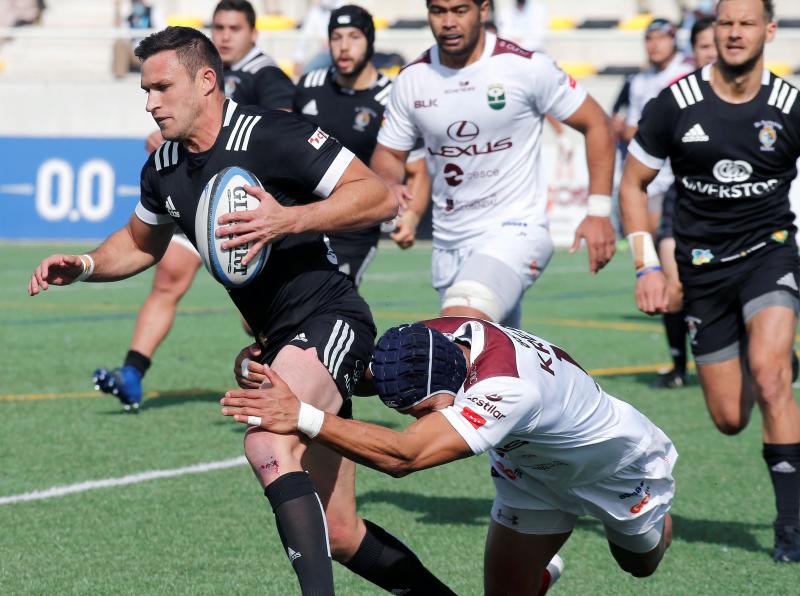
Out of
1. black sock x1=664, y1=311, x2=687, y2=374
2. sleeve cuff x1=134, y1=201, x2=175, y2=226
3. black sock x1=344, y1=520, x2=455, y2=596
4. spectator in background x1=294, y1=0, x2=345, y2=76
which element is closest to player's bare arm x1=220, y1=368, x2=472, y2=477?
black sock x1=344, y1=520, x2=455, y2=596

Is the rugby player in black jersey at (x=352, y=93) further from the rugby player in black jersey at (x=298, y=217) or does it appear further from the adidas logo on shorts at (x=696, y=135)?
the rugby player in black jersey at (x=298, y=217)

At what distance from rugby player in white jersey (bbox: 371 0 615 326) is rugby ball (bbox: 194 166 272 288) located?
2.20 m

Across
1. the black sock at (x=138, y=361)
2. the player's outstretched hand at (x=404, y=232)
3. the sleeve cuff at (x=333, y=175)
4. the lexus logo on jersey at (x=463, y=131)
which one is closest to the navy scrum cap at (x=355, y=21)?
the lexus logo on jersey at (x=463, y=131)

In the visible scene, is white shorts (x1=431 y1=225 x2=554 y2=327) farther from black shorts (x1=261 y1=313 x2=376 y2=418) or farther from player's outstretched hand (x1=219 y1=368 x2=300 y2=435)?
player's outstretched hand (x1=219 y1=368 x2=300 y2=435)

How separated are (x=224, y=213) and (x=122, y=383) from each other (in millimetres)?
4385

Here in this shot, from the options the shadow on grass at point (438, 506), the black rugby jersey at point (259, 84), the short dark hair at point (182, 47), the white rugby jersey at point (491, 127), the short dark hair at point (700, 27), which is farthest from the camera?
the short dark hair at point (700, 27)

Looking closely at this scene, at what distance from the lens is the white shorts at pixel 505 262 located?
685cm

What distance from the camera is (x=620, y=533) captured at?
5.00 m

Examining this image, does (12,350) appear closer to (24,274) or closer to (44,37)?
(24,274)

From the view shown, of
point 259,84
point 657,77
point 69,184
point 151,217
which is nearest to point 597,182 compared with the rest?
point 151,217

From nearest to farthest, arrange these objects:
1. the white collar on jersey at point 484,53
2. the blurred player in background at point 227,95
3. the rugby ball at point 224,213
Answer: the rugby ball at point 224,213 → the white collar on jersey at point 484,53 → the blurred player in background at point 227,95

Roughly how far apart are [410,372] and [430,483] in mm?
3328

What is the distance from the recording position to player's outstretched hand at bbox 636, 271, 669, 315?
243 inches

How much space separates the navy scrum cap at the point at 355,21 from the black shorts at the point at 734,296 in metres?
3.10
